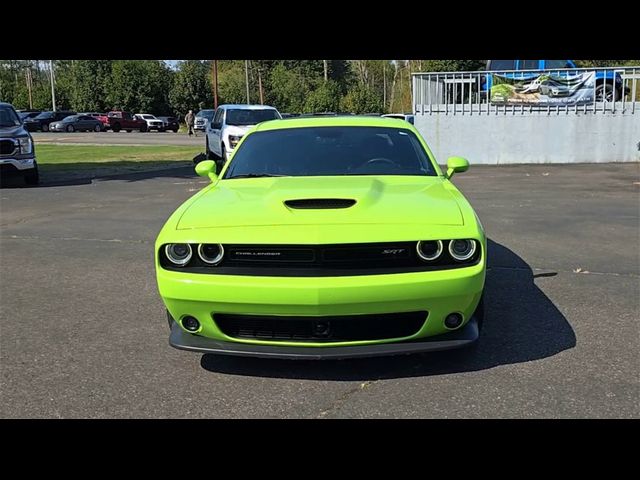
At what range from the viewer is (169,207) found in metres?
11.1

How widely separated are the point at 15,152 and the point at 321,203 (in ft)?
42.9

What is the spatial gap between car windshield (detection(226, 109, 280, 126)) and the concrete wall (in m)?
4.56

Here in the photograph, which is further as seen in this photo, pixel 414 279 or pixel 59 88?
pixel 59 88

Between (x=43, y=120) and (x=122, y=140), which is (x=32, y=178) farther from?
(x=43, y=120)

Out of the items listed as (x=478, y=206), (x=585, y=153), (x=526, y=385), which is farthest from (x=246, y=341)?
(x=585, y=153)

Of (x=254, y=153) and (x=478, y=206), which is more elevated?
(x=254, y=153)

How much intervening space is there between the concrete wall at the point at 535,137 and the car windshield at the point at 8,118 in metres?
10.8

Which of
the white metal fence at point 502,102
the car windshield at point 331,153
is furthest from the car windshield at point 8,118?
the car windshield at point 331,153

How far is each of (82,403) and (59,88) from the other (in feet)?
252

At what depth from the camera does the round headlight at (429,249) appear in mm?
3609

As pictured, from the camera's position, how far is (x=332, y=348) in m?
3.60

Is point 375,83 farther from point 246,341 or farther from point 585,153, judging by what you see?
point 246,341

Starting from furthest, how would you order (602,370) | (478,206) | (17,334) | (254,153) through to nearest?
(478,206)
(254,153)
(17,334)
(602,370)

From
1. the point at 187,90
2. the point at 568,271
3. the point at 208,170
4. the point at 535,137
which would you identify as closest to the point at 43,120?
the point at 187,90
